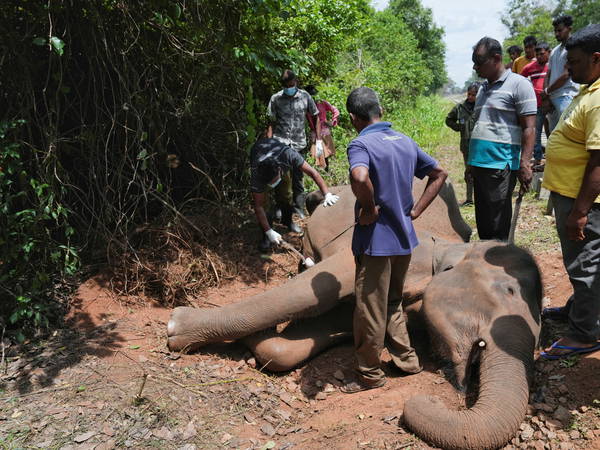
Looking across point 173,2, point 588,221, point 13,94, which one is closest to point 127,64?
point 173,2

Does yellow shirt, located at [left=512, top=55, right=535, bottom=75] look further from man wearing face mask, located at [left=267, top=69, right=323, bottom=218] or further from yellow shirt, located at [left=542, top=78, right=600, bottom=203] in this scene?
yellow shirt, located at [left=542, top=78, right=600, bottom=203]

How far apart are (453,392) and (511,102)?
233 cm

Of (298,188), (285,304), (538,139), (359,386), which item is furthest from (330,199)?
(538,139)

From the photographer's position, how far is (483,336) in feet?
9.78

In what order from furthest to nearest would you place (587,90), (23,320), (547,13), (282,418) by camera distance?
(547,13) < (23,320) < (282,418) < (587,90)

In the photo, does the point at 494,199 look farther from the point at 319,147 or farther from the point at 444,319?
the point at 319,147

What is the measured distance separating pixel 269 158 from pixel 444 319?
269 centimetres

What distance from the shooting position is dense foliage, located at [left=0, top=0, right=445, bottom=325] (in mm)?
3883

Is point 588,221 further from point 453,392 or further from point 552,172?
point 453,392

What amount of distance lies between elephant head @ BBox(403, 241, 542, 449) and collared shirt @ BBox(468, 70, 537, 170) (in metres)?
0.82

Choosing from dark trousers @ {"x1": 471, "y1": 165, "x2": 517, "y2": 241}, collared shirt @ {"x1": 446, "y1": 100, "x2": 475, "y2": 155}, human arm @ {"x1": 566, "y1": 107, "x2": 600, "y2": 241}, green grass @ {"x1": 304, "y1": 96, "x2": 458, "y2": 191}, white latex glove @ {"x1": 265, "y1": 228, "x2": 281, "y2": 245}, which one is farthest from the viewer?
green grass @ {"x1": 304, "y1": 96, "x2": 458, "y2": 191}

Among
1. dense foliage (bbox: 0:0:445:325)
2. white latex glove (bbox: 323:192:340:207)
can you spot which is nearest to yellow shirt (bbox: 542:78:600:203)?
white latex glove (bbox: 323:192:340:207)

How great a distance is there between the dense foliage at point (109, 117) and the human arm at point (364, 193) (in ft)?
7.31

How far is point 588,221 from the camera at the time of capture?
9.14 feet
